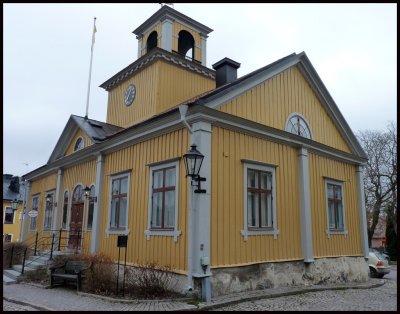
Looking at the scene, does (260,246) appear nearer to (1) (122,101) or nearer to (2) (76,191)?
(2) (76,191)

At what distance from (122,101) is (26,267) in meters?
8.39

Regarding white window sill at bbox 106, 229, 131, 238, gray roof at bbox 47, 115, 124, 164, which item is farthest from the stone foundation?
gray roof at bbox 47, 115, 124, 164

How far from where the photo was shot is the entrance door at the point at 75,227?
50.8 feet

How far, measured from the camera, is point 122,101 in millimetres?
18484

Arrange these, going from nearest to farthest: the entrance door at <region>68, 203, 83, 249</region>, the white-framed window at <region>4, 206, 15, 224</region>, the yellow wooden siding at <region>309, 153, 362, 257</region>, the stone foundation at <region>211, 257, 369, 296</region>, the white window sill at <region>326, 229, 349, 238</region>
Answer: the stone foundation at <region>211, 257, 369, 296</region>
the yellow wooden siding at <region>309, 153, 362, 257</region>
the white window sill at <region>326, 229, 349, 238</region>
the entrance door at <region>68, 203, 83, 249</region>
the white-framed window at <region>4, 206, 15, 224</region>

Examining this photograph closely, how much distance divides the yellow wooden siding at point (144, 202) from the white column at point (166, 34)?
242 inches

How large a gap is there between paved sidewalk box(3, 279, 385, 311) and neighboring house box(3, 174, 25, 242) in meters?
33.2

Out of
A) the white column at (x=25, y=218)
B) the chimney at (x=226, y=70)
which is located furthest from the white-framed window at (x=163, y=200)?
the white column at (x=25, y=218)

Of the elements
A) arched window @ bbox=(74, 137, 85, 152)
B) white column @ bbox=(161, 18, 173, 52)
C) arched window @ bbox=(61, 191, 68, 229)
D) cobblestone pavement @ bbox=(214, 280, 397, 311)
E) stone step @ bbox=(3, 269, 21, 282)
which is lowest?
cobblestone pavement @ bbox=(214, 280, 397, 311)

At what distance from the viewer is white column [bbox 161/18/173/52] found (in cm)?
1742

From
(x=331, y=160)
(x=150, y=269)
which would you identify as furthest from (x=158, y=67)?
(x=150, y=269)

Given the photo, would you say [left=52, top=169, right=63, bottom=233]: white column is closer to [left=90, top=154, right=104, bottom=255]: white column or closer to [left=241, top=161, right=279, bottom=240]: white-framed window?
[left=90, top=154, right=104, bottom=255]: white column

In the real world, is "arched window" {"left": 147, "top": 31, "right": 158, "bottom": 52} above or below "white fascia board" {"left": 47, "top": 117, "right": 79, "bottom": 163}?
above

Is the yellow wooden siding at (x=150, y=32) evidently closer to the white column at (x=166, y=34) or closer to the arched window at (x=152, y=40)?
the arched window at (x=152, y=40)
